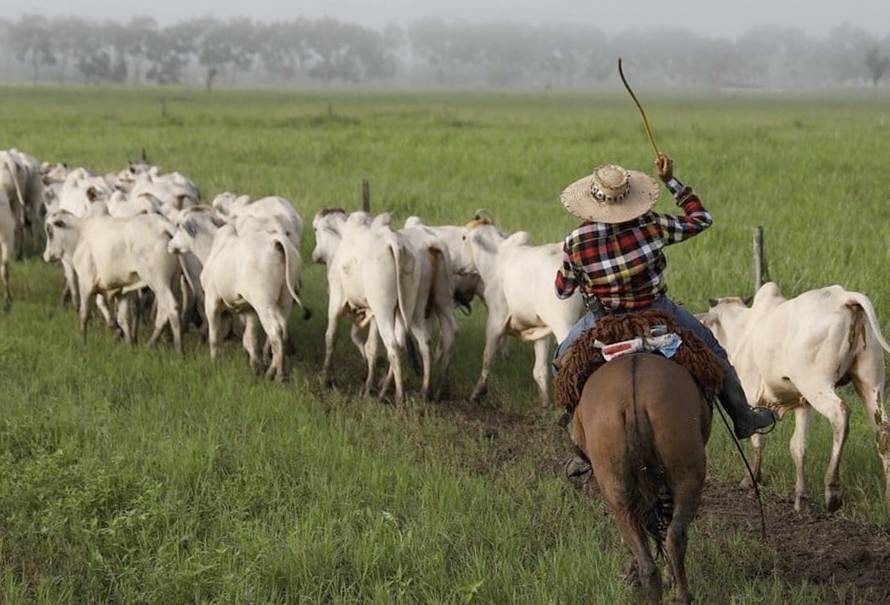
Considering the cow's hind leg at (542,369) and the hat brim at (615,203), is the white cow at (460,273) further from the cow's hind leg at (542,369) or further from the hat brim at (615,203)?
the hat brim at (615,203)

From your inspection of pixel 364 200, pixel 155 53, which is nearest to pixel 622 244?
pixel 364 200

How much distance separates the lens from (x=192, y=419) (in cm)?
851


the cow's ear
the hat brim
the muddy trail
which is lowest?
the muddy trail

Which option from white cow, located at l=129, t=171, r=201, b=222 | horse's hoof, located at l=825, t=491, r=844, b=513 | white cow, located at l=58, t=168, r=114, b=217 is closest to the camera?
horse's hoof, located at l=825, t=491, r=844, b=513

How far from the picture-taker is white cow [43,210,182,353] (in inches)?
449

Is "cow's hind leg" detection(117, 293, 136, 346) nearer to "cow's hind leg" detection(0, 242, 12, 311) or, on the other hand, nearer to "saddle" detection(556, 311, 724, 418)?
"cow's hind leg" detection(0, 242, 12, 311)

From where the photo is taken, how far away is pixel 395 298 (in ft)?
32.7

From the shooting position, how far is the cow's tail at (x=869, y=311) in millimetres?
6496

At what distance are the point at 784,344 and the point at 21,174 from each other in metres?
13.6

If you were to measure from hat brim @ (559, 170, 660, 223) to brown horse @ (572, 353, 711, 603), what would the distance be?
0.80m

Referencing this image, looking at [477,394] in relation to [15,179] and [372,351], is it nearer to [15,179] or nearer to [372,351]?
[372,351]

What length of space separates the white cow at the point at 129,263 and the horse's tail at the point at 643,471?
6.93m

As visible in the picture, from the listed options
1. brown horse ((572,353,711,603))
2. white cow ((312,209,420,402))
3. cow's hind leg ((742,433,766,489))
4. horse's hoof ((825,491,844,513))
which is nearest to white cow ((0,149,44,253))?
white cow ((312,209,420,402))

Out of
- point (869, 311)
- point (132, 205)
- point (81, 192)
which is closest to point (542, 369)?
point (869, 311)
